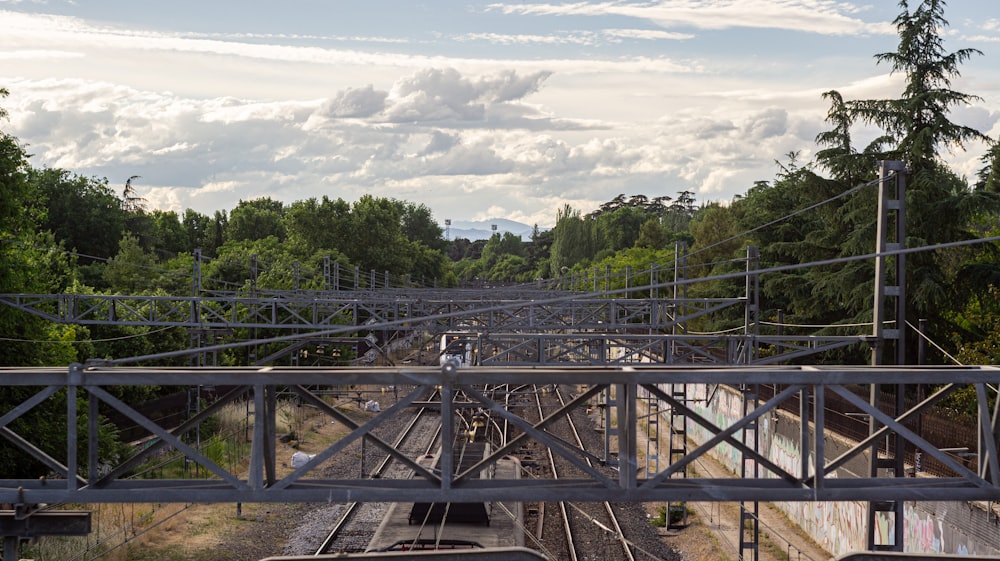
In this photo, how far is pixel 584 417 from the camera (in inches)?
1507

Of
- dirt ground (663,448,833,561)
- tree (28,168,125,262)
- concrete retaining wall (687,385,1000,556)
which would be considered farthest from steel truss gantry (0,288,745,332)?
tree (28,168,125,262)

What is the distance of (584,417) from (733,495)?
31390 millimetres

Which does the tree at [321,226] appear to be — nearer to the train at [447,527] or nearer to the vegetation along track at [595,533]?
the vegetation along track at [595,533]

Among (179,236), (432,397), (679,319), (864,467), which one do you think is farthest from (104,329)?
(179,236)

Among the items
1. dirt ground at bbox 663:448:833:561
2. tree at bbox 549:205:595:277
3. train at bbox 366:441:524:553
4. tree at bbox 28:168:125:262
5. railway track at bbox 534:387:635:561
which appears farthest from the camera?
tree at bbox 549:205:595:277

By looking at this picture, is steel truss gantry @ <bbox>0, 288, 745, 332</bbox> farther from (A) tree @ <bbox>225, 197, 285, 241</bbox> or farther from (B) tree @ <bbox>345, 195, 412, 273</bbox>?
(A) tree @ <bbox>225, 197, 285, 241</bbox>

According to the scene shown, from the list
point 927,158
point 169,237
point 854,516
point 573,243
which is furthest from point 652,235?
point 854,516

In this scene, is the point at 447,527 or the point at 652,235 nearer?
the point at 447,527

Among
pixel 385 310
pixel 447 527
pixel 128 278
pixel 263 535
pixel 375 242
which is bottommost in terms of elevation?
pixel 263 535

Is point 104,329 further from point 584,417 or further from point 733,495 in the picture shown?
point 733,495

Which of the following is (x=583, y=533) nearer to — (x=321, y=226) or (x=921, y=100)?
(x=921, y=100)

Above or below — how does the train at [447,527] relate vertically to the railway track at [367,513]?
above

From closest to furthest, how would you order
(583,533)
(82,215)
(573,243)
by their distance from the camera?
1. (583,533)
2. (82,215)
3. (573,243)

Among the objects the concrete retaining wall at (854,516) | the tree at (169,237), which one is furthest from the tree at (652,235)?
the concrete retaining wall at (854,516)
